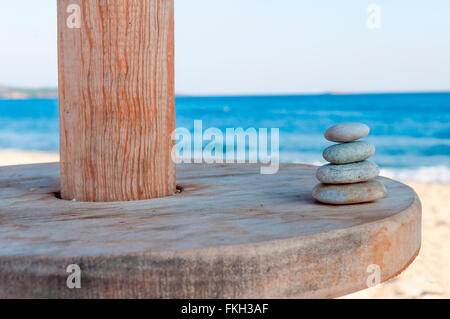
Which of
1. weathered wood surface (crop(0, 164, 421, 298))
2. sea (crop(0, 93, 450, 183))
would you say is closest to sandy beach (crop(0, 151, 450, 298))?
weathered wood surface (crop(0, 164, 421, 298))

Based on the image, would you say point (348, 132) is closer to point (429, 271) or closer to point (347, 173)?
point (347, 173)

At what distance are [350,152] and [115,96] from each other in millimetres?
721

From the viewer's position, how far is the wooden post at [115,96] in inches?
53.0

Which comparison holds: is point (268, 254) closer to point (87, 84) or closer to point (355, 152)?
point (355, 152)

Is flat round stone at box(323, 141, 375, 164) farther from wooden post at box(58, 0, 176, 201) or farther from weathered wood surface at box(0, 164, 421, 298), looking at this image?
wooden post at box(58, 0, 176, 201)

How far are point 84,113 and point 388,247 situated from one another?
0.94 meters

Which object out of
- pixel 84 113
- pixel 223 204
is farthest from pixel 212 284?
pixel 84 113

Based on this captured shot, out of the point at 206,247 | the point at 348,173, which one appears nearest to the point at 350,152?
the point at 348,173

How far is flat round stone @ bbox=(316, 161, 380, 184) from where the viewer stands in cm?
135

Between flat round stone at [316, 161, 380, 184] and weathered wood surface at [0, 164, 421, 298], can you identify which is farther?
flat round stone at [316, 161, 380, 184]

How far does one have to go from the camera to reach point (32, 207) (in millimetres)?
1307

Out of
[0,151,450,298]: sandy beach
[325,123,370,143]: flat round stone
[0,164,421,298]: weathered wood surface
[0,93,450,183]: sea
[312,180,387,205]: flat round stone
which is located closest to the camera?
[0,164,421,298]: weathered wood surface

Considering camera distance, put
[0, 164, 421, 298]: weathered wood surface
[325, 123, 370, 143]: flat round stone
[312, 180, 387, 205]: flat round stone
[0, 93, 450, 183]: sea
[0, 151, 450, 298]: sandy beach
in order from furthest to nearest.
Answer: [0, 93, 450, 183]: sea, [0, 151, 450, 298]: sandy beach, [325, 123, 370, 143]: flat round stone, [312, 180, 387, 205]: flat round stone, [0, 164, 421, 298]: weathered wood surface

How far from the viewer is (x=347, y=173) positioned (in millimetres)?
1359
